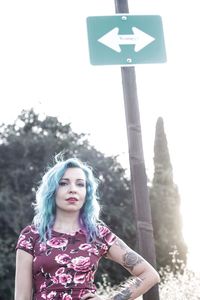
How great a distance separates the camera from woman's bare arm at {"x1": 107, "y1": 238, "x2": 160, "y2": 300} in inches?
118

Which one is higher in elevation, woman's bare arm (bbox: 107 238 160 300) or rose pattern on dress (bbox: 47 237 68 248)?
rose pattern on dress (bbox: 47 237 68 248)

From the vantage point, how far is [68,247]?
2.90 m

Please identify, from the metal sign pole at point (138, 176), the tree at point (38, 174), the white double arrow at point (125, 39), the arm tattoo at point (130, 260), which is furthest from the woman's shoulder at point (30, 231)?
the tree at point (38, 174)

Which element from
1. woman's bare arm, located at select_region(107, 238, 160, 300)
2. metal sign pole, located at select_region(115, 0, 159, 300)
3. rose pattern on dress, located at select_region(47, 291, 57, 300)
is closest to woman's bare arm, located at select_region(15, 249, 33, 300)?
rose pattern on dress, located at select_region(47, 291, 57, 300)

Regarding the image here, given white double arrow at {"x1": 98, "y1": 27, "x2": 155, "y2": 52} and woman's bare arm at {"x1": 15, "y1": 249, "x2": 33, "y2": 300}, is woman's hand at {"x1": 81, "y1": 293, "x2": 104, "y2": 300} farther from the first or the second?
white double arrow at {"x1": 98, "y1": 27, "x2": 155, "y2": 52}

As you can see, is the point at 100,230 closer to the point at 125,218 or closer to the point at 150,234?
the point at 150,234

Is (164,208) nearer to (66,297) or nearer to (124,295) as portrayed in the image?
(124,295)

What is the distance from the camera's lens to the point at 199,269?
926 centimetres

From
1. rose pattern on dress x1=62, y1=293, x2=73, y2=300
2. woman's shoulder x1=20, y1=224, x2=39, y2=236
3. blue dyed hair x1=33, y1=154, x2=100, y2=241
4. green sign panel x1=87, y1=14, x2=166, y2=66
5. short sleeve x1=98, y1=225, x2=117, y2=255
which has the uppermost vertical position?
green sign panel x1=87, y1=14, x2=166, y2=66

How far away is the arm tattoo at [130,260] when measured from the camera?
305cm

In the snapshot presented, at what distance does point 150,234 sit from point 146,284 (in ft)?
3.80

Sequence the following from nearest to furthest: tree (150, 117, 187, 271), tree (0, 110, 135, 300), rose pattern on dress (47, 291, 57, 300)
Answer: rose pattern on dress (47, 291, 57, 300) < tree (0, 110, 135, 300) < tree (150, 117, 187, 271)

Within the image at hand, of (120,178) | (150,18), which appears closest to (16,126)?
(120,178)

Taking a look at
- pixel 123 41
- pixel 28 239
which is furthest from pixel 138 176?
pixel 28 239
